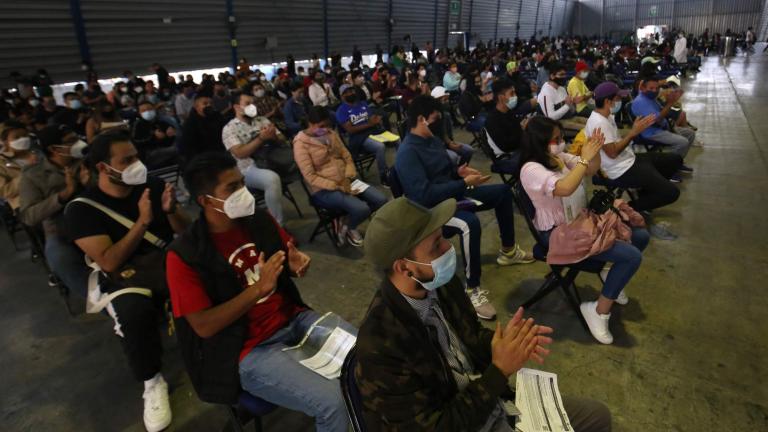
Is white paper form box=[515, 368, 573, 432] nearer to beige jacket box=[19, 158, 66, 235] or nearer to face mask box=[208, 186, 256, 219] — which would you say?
face mask box=[208, 186, 256, 219]

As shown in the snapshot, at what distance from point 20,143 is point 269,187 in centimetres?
214

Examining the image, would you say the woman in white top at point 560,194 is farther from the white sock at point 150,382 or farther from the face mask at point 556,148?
the white sock at point 150,382

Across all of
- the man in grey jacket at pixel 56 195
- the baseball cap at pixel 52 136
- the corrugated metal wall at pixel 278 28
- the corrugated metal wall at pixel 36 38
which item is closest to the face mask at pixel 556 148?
the man in grey jacket at pixel 56 195

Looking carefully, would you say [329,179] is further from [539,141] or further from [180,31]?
[180,31]

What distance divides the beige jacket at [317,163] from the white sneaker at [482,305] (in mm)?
1721

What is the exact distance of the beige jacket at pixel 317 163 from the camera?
14.0 ft

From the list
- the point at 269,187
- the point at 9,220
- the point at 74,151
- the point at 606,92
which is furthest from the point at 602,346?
the point at 9,220

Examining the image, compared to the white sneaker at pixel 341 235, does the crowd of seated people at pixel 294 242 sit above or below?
above

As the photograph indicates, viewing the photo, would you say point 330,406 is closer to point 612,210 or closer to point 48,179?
point 612,210

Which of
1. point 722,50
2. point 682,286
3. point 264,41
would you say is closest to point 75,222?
point 682,286

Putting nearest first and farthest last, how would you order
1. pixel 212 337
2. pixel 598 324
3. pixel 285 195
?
pixel 212 337, pixel 598 324, pixel 285 195

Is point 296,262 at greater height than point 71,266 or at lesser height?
greater

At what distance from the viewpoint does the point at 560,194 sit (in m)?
2.86

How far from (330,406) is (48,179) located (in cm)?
293
